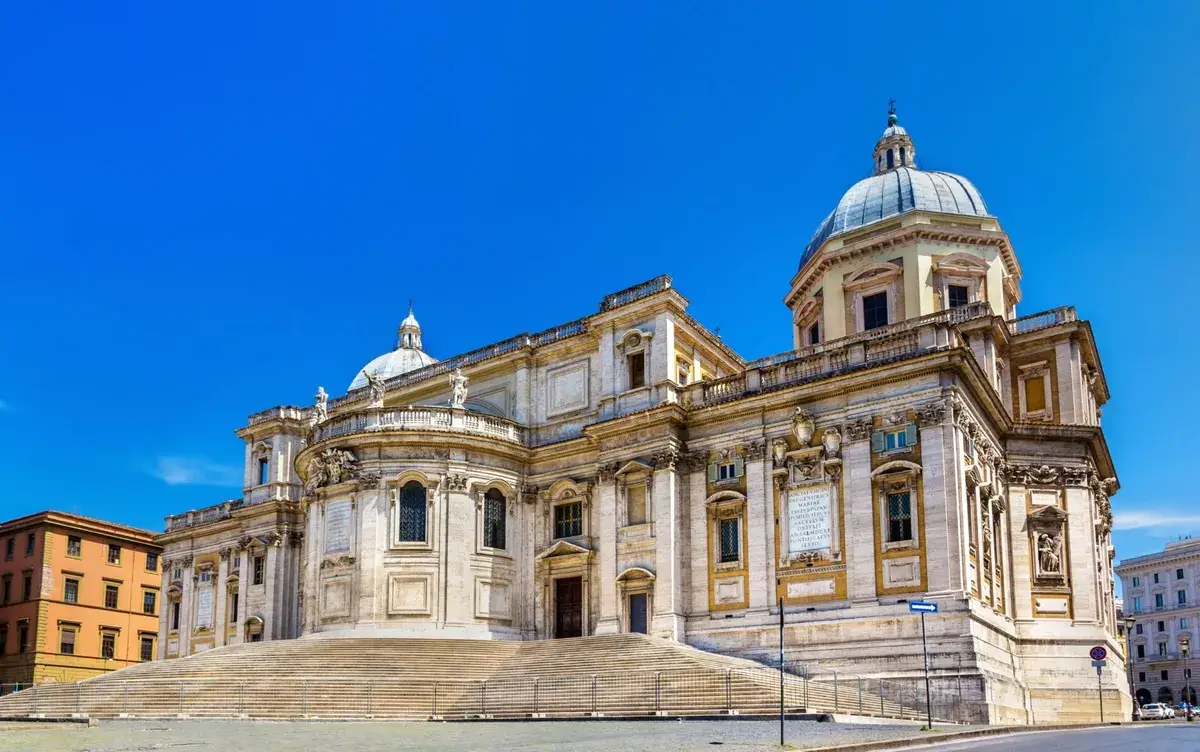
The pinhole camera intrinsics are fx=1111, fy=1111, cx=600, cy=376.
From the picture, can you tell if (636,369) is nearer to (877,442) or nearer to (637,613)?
(637,613)

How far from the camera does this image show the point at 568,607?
44.5 metres

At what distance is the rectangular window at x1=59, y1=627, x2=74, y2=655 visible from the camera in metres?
69.4

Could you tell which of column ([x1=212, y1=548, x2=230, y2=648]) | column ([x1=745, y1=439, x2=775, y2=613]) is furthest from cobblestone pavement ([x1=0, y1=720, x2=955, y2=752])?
column ([x1=212, y1=548, x2=230, y2=648])

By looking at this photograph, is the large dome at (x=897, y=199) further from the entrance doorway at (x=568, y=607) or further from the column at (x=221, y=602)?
the column at (x=221, y=602)

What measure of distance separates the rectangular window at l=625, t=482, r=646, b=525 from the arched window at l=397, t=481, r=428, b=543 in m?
8.14

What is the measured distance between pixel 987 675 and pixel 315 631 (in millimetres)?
25620

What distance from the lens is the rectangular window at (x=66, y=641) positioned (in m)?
69.4

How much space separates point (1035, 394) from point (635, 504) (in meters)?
16.7

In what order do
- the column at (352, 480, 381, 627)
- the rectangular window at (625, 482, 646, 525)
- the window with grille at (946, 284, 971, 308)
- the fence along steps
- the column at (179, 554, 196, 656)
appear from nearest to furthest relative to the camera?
the fence along steps < the rectangular window at (625, 482, 646, 525) < the column at (352, 480, 381, 627) < the window with grille at (946, 284, 971, 308) < the column at (179, 554, 196, 656)

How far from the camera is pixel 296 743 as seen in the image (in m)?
21.1

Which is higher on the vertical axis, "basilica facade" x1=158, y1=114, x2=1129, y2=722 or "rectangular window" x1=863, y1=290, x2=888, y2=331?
"rectangular window" x1=863, y1=290, x2=888, y2=331

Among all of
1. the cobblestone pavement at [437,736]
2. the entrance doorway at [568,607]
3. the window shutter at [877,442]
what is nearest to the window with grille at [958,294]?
the window shutter at [877,442]

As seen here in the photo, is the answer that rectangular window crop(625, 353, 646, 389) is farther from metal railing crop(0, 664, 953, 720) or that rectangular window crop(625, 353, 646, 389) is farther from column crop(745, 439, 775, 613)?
metal railing crop(0, 664, 953, 720)

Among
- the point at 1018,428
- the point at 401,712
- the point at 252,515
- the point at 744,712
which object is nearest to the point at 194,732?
the point at 401,712
